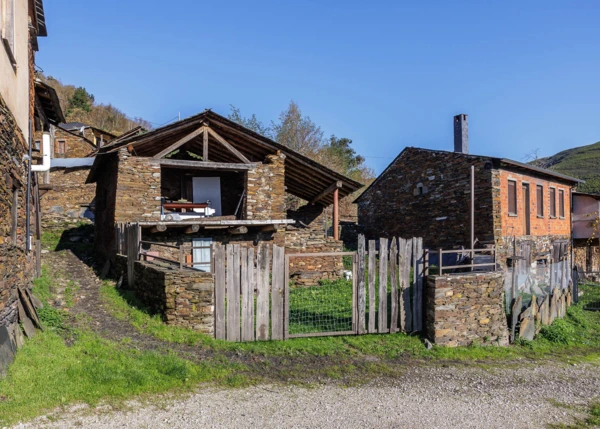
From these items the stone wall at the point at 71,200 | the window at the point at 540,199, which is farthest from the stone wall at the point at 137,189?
the window at the point at 540,199

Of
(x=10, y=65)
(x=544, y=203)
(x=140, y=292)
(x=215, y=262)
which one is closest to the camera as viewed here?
(x=10, y=65)

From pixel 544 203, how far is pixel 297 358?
1706 cm

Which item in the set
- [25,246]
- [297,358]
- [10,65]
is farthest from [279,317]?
[10,65]


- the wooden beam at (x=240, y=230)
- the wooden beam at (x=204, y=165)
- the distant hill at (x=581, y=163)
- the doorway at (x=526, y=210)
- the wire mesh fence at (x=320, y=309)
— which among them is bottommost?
the wire mesh fence at (x=320, y=309)

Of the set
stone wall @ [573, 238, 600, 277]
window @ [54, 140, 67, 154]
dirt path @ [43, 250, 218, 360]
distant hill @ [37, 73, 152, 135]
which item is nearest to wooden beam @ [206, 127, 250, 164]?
dirt path @ [43, 250, 218, 360]

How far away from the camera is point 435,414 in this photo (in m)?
5.74

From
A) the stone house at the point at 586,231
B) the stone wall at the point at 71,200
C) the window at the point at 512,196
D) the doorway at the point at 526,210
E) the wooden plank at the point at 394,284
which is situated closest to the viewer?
the wooden plank at the point at 394,284

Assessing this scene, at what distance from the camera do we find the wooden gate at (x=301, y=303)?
837 cm

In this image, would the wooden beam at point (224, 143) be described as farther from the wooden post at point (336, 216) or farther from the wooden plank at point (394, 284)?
the wooden plank at point (394, 284)

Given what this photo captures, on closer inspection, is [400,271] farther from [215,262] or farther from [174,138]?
[174,138]

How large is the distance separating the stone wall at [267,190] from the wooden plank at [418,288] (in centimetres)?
637

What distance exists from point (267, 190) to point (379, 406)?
9971mm

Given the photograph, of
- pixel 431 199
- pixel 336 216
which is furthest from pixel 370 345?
pixel 431 199

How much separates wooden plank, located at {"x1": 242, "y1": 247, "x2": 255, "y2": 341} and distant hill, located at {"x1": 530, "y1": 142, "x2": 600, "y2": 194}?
4153 cm
